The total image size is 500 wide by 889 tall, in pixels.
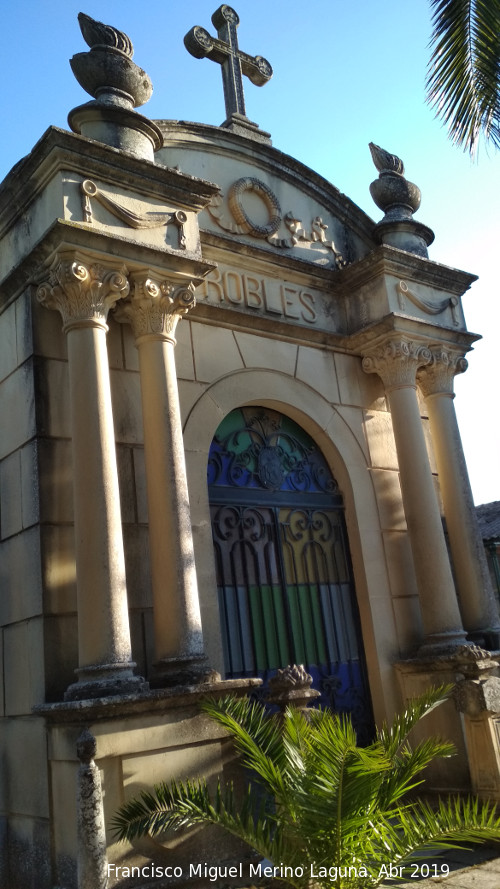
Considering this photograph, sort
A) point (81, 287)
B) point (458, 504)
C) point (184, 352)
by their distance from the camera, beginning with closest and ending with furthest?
point (81, 287) < point (184, 352) < point (458, 504)

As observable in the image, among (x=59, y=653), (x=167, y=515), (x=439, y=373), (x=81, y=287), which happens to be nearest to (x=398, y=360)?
(x=439, y=373)

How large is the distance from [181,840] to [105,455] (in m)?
2.69

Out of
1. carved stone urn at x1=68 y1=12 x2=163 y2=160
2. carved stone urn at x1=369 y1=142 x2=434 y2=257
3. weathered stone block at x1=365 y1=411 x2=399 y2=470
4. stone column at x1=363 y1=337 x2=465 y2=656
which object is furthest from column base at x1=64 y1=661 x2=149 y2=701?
carved stone urn at x1=369 y1=142 x2=434 y2=257

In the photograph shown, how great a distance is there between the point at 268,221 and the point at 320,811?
255 inches

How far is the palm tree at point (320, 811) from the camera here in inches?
163

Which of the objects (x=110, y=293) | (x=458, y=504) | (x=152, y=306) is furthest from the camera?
(x=458, y=504)

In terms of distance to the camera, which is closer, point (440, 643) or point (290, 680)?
point (290, 680)

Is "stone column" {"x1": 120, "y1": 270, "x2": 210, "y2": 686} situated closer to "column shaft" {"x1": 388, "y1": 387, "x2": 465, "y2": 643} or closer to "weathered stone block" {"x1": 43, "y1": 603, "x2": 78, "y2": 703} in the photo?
"weathered stone block" {"x1": 43, "y1": 603, "x2": 78, "y2": 703}

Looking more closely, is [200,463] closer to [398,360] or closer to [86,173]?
[86,173]

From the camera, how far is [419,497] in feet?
27.7

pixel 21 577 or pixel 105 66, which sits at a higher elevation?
pixel 105 66

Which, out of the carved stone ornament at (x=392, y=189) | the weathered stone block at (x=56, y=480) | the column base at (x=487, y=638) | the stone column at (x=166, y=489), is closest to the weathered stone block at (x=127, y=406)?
the stone column at (x=166, y=489)

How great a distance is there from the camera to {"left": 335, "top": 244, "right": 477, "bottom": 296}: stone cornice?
884 centimetres

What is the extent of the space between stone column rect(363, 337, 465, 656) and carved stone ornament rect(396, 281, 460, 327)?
18.9 inches
